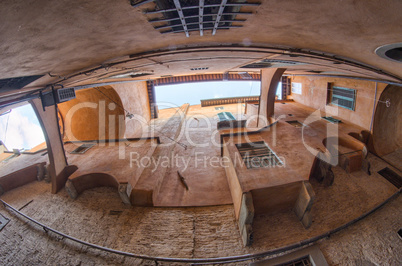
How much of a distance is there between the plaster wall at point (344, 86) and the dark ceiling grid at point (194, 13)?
38.6 ft

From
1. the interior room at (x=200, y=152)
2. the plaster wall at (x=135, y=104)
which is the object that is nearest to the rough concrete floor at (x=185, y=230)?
the interior room at (x=200, y=152)

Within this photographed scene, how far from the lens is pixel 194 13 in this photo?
2.99 meters

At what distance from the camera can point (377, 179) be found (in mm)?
7988

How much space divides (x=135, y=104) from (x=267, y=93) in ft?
36.3

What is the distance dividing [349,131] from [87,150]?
55.5 ft

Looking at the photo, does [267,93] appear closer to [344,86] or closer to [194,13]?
[344,86]

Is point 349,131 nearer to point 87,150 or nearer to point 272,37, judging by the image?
point 272,37

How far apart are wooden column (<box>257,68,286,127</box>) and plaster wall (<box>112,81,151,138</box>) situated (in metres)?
10.0

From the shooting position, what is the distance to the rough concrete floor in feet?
17.3

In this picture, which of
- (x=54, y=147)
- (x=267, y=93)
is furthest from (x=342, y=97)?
(x=54, y=147)

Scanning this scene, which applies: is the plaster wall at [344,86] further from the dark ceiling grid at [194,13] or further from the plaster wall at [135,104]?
the plaster wall at [135,104]

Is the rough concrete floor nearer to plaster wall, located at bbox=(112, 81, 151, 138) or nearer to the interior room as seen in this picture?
the interior room

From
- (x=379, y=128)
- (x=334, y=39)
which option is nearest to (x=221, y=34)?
(x=334, y=39)

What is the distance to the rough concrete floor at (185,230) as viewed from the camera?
5285 millimetres
